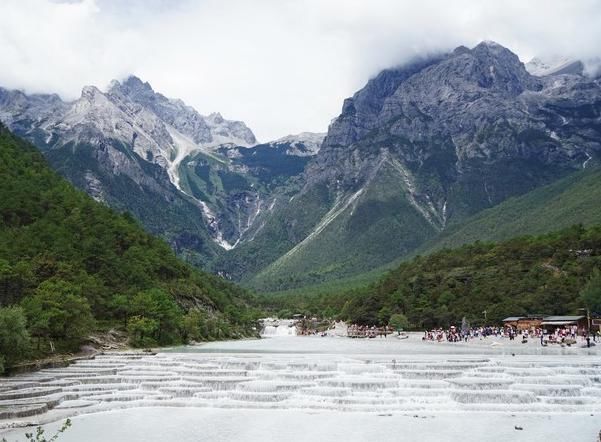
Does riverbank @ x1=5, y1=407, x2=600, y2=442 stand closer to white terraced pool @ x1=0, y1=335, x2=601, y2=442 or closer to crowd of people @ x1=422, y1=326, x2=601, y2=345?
white terraced pool @ x1=0, y1=335, x2=601, y2=442

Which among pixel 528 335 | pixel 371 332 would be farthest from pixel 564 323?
pixel 371 332

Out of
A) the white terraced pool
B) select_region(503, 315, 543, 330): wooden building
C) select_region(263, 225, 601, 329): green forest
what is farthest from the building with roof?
the white terraced pool

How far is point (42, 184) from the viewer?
525ft

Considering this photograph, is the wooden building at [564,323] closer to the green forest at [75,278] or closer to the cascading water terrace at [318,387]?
the cascading water terrace at [318,387]

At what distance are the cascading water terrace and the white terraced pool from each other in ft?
0.36

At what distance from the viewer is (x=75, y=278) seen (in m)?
→ 112

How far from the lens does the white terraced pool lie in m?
43.7

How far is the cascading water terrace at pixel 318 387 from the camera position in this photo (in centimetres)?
5147

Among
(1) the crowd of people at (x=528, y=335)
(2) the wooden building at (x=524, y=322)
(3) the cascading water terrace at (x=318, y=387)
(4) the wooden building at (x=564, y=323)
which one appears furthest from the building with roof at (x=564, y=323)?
(3) the cascading water terrace at (x=318, y=387)

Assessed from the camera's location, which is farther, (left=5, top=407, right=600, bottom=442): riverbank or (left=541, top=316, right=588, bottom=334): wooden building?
(left=541, top=316, right=588, bottom=334): wooden building

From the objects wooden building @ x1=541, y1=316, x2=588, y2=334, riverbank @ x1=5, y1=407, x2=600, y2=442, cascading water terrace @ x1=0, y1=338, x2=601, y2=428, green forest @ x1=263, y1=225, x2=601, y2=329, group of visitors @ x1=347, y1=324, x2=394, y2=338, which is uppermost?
green forest @ x1=263, y1=225, x2=601, y2=329

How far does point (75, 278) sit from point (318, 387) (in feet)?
220

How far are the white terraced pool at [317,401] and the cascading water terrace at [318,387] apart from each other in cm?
11

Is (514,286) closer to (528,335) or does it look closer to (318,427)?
(528,335)
